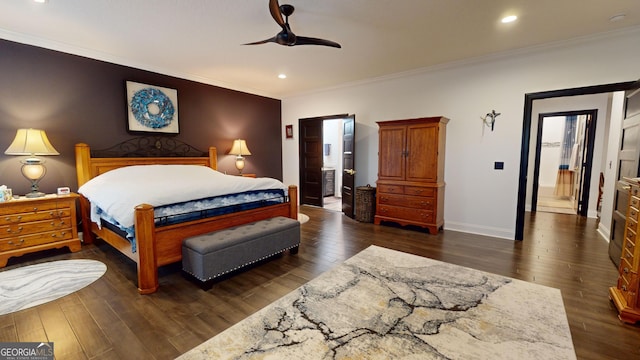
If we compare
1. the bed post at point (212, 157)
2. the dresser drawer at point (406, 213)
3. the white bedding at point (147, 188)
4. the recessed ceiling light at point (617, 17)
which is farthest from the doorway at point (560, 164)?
the bed post at point (212, 157)

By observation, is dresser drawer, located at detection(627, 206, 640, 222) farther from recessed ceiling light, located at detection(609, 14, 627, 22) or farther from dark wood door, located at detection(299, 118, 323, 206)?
dark wood door, located at detection(299, 118, 323, 206)

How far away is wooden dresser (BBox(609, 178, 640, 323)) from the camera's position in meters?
1.97

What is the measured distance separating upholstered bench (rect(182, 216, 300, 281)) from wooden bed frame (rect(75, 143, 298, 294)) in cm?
12

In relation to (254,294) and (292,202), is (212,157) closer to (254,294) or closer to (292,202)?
(292,202)

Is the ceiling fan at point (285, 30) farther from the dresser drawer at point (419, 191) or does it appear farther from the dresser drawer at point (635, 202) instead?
the dresser drawer at point (635, 202)

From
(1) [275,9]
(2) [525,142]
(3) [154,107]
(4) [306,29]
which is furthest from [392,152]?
(3) [154,107]

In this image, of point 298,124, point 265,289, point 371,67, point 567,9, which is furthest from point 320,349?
point 298,124

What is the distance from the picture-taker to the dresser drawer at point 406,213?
4211 millimetres

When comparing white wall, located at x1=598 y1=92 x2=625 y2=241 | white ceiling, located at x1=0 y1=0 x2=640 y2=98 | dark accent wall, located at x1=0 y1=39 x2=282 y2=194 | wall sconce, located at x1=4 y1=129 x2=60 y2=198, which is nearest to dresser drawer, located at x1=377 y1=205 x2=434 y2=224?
white ceiling, located at x1=0 y1=0 x2=640 y2=98

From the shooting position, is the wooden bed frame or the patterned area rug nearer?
the patterned area rug

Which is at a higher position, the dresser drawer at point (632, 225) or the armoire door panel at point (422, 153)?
the armoire door panel at point (422, 153)

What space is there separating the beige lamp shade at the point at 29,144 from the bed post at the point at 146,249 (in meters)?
1.96

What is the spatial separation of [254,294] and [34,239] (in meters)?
2.83

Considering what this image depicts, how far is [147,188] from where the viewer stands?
2.74 metres
